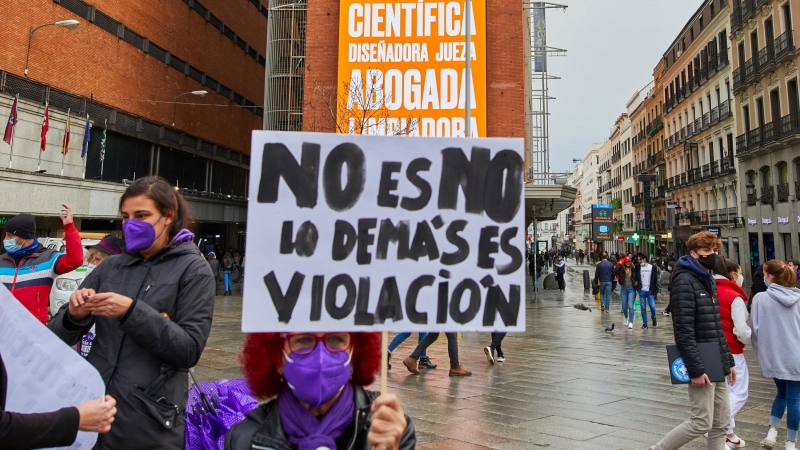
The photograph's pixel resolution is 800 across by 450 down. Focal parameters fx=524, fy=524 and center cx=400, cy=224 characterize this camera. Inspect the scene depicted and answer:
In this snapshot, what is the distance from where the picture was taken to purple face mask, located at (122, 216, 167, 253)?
238 centimetres

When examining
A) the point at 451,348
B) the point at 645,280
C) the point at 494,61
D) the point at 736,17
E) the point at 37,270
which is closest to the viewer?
the point at 37,270

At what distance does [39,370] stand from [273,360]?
856 millimetres

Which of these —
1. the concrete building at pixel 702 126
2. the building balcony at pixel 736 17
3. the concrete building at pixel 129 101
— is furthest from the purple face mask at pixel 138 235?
the building balcony at pixel 736 17

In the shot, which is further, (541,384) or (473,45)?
(473,45)

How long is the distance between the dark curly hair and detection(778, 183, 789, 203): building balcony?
3352 centimetres

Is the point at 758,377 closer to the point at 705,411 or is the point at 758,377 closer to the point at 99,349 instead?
the point at 705,411

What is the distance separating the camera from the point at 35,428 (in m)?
1.73

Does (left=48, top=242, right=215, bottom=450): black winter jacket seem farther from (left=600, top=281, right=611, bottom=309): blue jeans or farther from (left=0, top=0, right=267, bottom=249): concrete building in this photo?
(left=0, top=0, right=267, bottom=249): concrete building

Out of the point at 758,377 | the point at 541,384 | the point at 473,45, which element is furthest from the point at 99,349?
the point at 473,45

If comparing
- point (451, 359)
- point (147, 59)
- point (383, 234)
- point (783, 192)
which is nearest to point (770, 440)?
point (451, 359)

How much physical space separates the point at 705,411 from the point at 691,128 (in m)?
47.2

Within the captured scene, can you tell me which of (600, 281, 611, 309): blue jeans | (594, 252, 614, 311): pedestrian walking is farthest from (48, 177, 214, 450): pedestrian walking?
(600, 281, 611, 309): blue jeans

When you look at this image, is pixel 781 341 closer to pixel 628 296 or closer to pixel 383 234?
pixel 383 234

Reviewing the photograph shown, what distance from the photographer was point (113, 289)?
2.33 m
